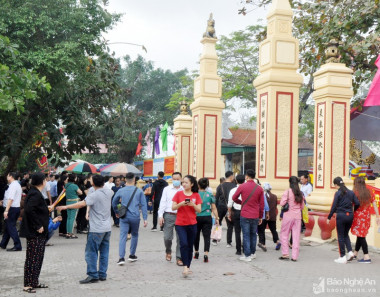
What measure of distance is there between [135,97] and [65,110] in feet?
104

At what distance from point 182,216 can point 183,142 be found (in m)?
15.1

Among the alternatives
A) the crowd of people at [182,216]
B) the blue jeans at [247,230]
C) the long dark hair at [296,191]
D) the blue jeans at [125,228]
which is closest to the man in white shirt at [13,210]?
the crowd of people at [182,216]

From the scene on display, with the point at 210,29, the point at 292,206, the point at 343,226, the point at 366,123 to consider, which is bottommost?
the point at 343,226

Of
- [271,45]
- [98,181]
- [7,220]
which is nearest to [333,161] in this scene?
[271,45]

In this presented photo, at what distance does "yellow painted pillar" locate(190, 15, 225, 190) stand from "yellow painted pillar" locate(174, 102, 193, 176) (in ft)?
9.43

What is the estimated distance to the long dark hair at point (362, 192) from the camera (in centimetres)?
938

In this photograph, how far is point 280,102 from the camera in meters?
14.3

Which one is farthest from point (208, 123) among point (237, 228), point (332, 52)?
point (237, 228)

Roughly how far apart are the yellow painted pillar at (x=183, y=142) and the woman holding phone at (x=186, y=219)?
571 inches

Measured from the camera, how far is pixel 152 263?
9305 mm

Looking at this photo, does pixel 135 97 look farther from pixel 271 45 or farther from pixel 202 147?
pixel 271 45

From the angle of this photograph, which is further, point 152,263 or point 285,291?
point 152,263

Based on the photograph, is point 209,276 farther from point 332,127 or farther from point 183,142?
point 183,142

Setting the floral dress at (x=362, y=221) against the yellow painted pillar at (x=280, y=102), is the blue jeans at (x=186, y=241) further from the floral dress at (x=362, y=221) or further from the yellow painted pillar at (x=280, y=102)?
the yellow painted pillar at (x=280, y=102)
